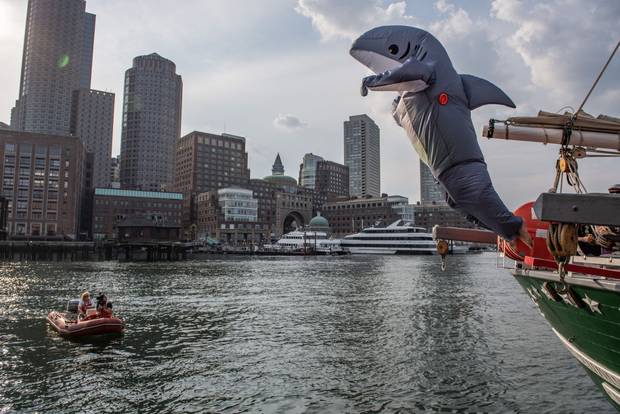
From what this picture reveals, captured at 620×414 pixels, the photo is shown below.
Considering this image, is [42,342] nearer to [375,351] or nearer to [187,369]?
[187,369]

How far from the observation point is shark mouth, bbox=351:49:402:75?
877 cm

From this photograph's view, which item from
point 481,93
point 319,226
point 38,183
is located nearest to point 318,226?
point 319,226

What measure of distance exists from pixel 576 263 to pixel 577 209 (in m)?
4.92

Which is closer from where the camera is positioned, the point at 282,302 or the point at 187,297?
the point at 282,302

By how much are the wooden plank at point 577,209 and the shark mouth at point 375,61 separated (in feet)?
12.4

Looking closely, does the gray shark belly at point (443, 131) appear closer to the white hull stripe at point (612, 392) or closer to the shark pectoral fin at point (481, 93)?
the shark pectoral fin at point (481, 93)

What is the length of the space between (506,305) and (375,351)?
721 inches

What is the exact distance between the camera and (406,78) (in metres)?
8.00

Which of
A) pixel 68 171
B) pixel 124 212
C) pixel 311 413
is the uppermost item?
pixel 68 171

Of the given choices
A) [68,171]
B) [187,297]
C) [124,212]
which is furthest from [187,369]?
[124,212]

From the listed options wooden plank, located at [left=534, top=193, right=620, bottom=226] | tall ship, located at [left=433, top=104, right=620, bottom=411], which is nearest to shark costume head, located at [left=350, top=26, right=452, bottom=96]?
tall ship, located at [left=433, top=104, right=620, bottom=411]

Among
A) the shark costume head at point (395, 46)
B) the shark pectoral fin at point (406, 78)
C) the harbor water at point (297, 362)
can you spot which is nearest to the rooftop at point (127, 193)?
the harbor water at point (297, 362)

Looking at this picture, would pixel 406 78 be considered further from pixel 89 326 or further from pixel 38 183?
pixel 38 183

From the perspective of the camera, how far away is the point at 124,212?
570ft
